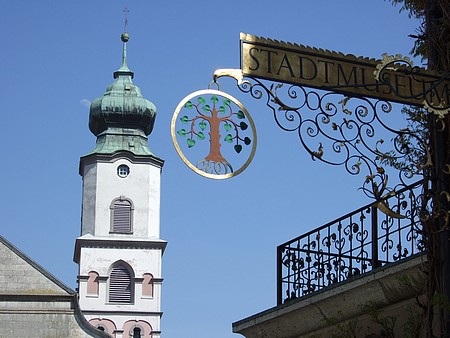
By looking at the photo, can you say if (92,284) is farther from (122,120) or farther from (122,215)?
(122,120)

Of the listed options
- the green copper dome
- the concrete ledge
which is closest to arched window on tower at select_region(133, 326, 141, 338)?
the green copper dome

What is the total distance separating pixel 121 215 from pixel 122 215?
0.25 feet

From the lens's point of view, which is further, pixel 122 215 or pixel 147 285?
pixel 122 215

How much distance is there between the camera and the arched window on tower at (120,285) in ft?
196

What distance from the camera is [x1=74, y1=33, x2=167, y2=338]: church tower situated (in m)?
59.2

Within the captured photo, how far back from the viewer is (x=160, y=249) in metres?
61.1

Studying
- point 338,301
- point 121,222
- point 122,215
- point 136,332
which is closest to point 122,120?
point 122,215

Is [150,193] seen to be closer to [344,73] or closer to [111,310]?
[111,310]

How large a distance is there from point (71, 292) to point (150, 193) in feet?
99.4

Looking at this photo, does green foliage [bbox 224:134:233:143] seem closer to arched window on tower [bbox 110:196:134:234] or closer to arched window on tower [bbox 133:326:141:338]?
arched window on tower [bbox 133:326:141:338]

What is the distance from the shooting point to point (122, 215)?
205 ft

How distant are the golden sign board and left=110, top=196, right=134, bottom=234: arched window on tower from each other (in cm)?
5508

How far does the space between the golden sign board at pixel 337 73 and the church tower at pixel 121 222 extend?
5177 centimetres

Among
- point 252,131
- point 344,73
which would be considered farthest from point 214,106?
point 344,73
